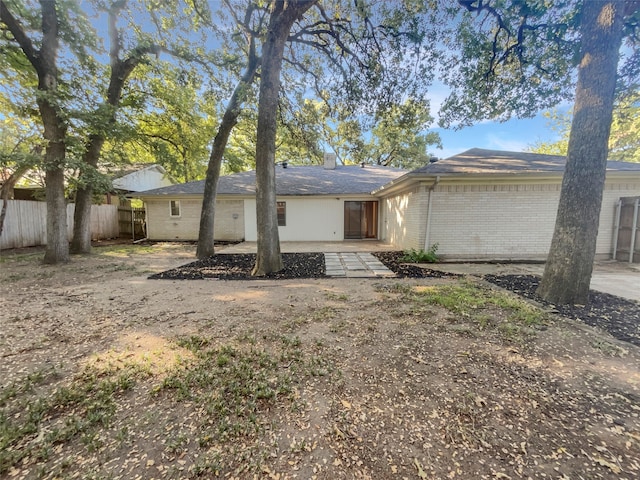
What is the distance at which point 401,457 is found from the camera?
5.19 ft

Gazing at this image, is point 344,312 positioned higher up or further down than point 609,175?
further down

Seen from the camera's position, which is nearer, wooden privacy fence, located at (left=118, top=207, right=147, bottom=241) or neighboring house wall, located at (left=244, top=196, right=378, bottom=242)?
neighboring house wall, located at (left=244, top=196, right=378, bottom=242)

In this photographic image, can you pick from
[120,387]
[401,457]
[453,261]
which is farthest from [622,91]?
[120,387]

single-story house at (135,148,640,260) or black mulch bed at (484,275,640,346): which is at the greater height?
single-story house at (135,148,640,260)

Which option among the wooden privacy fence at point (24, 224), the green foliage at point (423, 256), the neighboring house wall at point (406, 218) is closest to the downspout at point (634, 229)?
the green foliage at point (423, 256)

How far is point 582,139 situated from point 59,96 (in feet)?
37.2

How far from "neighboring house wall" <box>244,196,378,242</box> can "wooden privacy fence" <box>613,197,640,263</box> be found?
8.46m

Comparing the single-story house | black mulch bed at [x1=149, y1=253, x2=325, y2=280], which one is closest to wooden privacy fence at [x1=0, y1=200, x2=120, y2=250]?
black mulch bed at [x1=149, y1=253, x2=325, y2=280]

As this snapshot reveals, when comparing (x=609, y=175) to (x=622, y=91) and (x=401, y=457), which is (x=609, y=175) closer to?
(x=622, y=91)

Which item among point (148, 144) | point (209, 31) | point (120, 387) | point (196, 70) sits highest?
point (209, 31)

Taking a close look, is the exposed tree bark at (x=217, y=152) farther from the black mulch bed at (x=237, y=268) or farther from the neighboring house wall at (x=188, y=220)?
the neighboring house wall at (x=188, y=220)

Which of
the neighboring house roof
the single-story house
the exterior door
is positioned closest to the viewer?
the single-story house

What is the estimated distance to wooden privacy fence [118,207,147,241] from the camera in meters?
15.3

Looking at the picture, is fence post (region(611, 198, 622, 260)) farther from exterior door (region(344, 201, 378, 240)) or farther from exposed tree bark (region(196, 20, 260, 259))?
exposed tree bark (region(196, 20, 260, 259))
